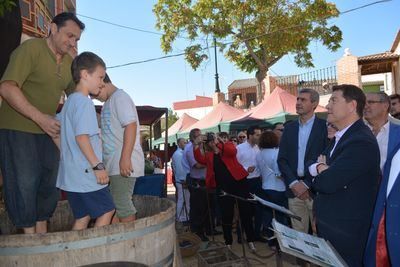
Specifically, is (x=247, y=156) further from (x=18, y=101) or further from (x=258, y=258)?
(x=18, y=101)

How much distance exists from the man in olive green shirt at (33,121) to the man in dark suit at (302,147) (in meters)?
2.66

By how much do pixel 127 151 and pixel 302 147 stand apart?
8.40ft

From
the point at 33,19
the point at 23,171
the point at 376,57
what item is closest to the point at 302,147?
the point at 23,171

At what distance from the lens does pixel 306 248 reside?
2000 millimetres

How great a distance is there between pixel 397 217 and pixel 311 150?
2378 millimetres

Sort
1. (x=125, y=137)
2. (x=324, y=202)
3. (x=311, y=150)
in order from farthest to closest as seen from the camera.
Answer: (x=311, y=150) → (x=324, y=202) → (x=125, y=137)

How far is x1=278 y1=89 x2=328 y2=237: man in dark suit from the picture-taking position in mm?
4312

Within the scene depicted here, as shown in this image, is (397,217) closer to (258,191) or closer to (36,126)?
(36,126)

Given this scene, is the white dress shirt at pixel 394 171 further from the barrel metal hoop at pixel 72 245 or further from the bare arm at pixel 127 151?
the bare arm at pixel 127 151

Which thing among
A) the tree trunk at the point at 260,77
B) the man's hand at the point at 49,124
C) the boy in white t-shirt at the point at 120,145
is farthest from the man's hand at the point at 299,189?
the tree trunk at the point at 260,77

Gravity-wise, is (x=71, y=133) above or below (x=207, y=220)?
above

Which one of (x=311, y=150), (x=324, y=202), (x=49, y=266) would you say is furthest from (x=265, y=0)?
(x=49, y=266)

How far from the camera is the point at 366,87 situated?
104 feet

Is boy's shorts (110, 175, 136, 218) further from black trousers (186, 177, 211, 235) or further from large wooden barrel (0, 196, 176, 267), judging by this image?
black trousers (186, 177, 211, 235)
